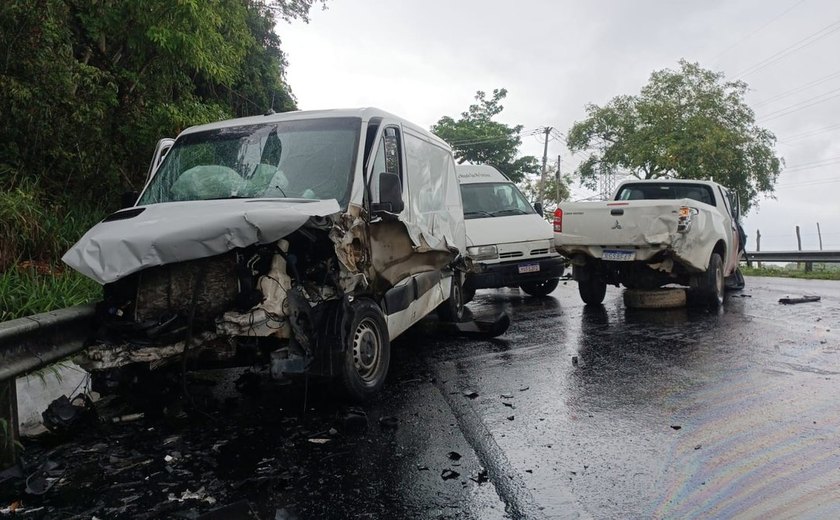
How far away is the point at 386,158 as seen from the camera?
524 cm

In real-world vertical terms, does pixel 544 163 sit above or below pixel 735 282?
above

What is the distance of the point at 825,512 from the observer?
263 cm

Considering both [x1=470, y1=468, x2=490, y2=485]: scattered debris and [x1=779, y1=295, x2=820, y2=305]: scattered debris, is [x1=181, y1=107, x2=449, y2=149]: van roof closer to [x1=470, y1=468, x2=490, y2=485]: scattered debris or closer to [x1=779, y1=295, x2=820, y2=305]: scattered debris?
[x1=470, y1=468, x2=490, y2=485]: scattered debris

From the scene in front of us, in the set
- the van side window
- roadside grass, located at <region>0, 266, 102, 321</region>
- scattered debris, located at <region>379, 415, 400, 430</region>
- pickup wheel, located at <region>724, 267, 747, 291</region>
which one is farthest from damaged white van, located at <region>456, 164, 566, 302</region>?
roadside grass, located at <region>0, 266, 102, 321</region>

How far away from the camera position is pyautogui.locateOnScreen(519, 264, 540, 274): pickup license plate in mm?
9484

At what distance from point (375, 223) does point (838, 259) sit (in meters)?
17.6

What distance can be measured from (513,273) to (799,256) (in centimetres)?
1430

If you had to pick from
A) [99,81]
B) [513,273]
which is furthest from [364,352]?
[99,81]

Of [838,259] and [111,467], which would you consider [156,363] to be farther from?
[838,259]

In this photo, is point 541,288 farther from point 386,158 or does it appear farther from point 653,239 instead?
point 386,158

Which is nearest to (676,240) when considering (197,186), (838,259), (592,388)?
(592,388)

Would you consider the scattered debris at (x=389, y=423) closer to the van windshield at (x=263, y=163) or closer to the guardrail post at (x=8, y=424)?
the van windshield at (x=263, y=163)

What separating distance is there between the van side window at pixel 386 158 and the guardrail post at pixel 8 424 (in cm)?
266

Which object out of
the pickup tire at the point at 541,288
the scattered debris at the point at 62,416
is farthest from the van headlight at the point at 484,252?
the scattered debris at the point at 62,416
